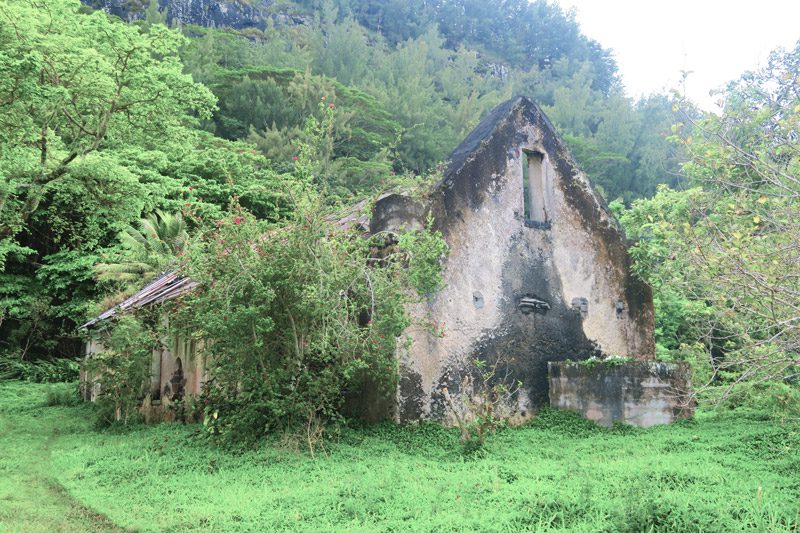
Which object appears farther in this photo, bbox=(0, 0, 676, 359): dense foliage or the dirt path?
bbox=(0, 0, 676, 359): dense foliage

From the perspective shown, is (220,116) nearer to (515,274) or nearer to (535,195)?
(535,195)

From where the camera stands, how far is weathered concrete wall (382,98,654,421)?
11430mm

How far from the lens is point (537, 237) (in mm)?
13078

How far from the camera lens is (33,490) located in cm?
834

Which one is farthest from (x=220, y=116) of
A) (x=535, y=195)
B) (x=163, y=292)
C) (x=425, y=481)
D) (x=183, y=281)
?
(x=425, y=481)

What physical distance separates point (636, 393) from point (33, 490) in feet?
29.3

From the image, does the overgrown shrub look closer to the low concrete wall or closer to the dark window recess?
the low concrete wall

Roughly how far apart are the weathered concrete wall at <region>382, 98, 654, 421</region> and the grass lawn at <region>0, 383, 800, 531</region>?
3.52 feet

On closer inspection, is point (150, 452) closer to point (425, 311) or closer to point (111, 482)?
point (111, 482)

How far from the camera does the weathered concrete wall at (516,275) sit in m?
11.4

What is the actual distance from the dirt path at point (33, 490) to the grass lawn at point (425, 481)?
0.10ft

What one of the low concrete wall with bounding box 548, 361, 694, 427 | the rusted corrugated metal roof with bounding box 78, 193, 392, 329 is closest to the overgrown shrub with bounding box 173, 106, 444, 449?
the rusted corrugated metal roof with bounding box 78, 193, 392, 329

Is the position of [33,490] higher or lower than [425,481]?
lower

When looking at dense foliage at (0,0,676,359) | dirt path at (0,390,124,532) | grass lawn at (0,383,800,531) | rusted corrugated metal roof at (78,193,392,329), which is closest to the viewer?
grass lawn at (0,383,800,531)
